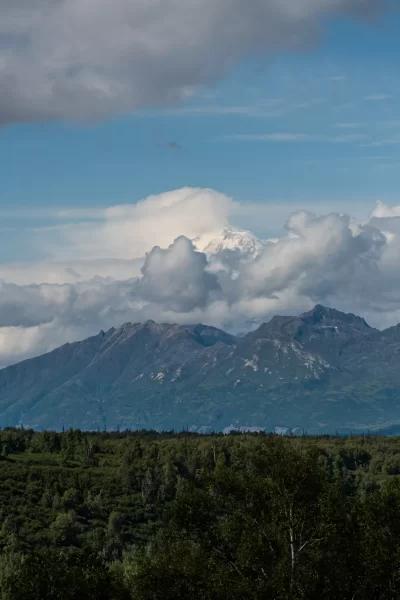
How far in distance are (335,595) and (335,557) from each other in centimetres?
369

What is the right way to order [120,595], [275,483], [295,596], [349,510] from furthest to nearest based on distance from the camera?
1. [120,595]
2. [349,510]
3. [275,483]
4. [295,596]

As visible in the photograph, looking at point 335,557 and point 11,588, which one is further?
point 11,588

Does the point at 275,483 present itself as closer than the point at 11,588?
Yes

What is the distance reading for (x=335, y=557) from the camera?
3597 inches

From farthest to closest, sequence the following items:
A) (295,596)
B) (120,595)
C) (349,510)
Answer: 1. (120,595)
2. (349,510)
3. (295,596)

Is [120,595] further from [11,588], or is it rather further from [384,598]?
[384,598]

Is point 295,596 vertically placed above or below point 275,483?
below

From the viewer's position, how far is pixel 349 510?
96.9m

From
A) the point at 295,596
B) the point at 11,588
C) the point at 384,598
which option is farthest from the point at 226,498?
the point at 11,588

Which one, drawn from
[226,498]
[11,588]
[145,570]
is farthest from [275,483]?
[11,588]

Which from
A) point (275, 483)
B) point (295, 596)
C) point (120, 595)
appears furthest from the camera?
point (120, 595)

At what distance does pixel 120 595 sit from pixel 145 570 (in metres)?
8.69

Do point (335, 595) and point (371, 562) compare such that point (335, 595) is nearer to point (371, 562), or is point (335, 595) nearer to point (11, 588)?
point (371, 562)

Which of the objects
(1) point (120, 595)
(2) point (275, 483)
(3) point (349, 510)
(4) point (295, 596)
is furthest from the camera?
(1) point (120, 595)
